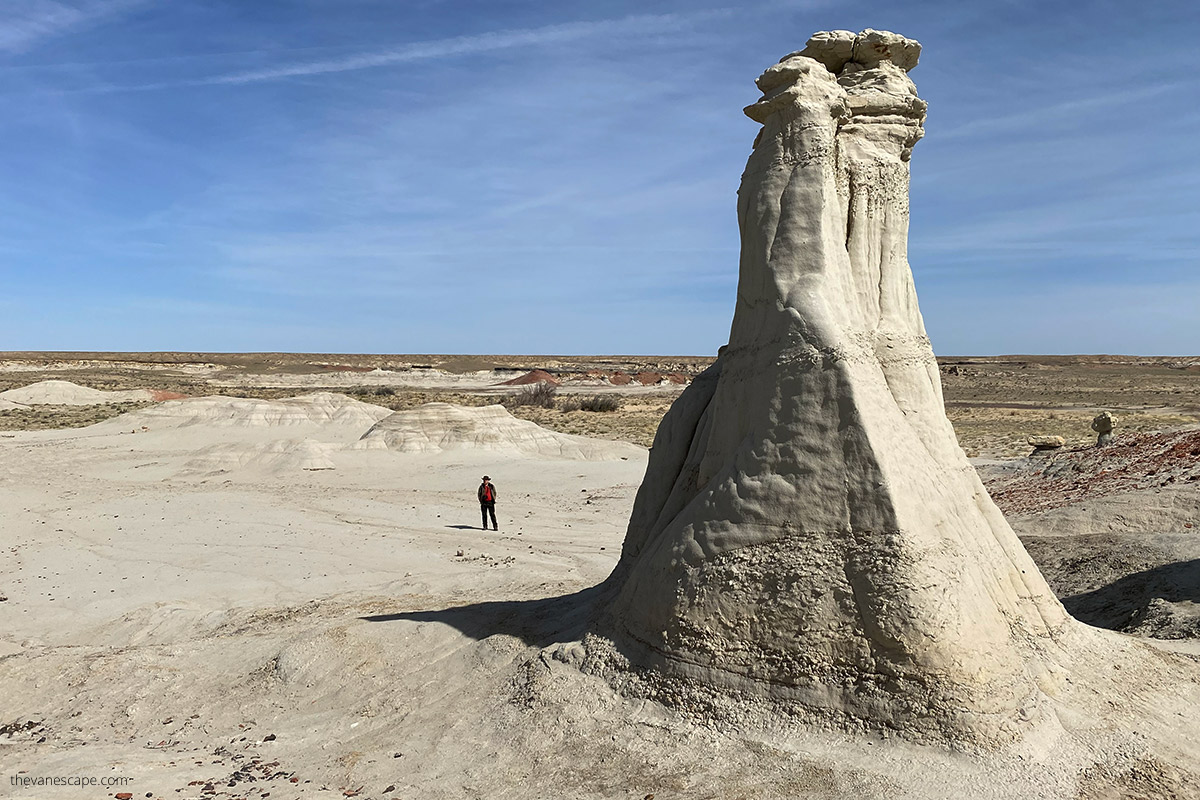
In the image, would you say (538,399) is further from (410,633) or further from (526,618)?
(410,633)

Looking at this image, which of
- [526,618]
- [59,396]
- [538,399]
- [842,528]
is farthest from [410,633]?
[59,396]

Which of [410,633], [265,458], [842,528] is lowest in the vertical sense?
[265,458]

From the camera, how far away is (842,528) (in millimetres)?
6320

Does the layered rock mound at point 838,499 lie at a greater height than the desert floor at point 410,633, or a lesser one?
greater

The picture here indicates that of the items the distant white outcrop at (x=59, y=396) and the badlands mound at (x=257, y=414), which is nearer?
the badlands mound at (x=257, y=414)

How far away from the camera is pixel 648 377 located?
87438 mm

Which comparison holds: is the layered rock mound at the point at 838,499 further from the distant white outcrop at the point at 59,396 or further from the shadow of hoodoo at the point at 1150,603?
the distant white outcrop at the point at 59,396

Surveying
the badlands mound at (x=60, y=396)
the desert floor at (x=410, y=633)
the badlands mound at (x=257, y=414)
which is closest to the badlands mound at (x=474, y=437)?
the desert floor at (x=410, y=633)

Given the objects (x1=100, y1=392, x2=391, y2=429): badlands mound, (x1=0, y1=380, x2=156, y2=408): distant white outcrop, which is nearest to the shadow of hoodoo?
(x1=100, y1=392, x2=391, y2=429): badlands mound

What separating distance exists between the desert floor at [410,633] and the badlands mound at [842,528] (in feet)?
1.05

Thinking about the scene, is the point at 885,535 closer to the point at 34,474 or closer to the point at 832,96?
the point at 832,96

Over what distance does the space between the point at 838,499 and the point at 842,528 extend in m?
0.22

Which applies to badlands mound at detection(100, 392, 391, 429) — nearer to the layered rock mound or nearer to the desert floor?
the desert floor

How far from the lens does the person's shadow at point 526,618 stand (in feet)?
26.5
